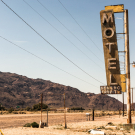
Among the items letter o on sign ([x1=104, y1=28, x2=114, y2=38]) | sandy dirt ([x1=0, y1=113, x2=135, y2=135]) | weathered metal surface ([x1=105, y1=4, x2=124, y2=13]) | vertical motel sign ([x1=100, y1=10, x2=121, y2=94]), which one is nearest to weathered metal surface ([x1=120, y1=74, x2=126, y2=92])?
vertical motel sign ([x1=100, y1=10, x2=121, y2=94])

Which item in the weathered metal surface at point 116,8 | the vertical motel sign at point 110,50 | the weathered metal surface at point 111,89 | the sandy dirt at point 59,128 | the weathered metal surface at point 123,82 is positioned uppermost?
the weathered metal surface at point 116,8

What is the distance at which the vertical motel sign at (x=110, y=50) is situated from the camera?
Answer: 22297 mm

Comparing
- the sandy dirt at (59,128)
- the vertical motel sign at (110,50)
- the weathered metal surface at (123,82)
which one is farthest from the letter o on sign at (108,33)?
the sandy dirt at (59,128)

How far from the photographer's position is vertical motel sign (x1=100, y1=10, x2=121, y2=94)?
22.3 m

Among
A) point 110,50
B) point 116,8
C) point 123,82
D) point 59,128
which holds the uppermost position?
point 116,8

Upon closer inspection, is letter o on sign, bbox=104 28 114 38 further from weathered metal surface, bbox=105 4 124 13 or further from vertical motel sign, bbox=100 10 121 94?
weathered metal surface, bbox=105 4 124 13

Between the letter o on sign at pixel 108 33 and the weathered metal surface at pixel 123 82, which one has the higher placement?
the letter o on sign at pixel 108 33

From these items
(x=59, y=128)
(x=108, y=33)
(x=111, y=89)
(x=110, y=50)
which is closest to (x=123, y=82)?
(x=111, y=89)

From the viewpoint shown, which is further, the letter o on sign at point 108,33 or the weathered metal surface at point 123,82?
the letter o on sign at point 108,33

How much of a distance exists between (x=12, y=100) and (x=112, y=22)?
6520 inches

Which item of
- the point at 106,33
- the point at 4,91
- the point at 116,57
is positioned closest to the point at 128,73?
the point at 116,57

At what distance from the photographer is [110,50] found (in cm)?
2228

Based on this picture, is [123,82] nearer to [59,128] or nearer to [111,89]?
[111,89]

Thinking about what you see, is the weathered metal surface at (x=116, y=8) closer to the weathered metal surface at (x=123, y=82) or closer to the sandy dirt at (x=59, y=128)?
the weathered metal surface at (x=123, y=82)
